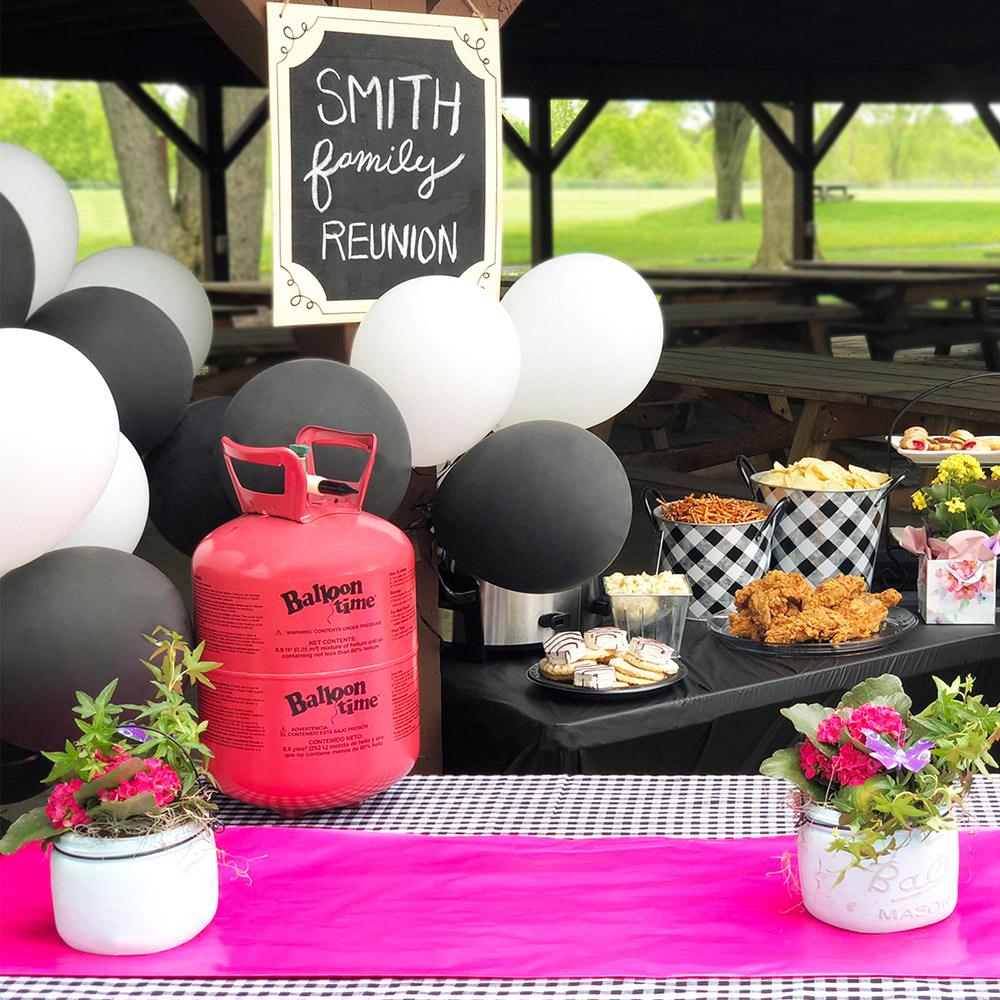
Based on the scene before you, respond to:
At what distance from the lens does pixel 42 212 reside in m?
1.75

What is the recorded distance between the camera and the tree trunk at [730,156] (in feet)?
78.5

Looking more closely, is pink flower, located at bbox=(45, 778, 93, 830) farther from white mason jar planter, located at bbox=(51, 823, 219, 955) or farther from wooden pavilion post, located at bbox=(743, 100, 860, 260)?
wooden pavilion post, located at bbox=(743, 100, 860, 260)

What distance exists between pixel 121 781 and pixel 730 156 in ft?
81.5

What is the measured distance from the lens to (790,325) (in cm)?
934

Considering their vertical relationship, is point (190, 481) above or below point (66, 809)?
above

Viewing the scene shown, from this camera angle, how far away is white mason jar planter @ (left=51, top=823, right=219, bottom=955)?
1.15m

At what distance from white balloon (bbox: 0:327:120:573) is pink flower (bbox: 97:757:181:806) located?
31 centimetres

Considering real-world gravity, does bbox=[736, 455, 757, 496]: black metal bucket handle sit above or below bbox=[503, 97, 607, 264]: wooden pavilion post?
below

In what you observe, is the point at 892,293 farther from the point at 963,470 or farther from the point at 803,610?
the point at 803,610

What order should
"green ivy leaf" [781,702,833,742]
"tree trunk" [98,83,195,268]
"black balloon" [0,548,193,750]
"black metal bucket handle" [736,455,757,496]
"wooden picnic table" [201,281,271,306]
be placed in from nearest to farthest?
"green ivy leaf" [781,702,833,742] → "black balloon" [0,548,193,750] → "black metal bucket handle" [736,455,757,496] → "wooden picnic table" [201,281,271,306] → "tree trunk" [98,83,195,268]

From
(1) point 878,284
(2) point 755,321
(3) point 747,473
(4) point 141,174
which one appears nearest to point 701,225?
(4) point 141,174

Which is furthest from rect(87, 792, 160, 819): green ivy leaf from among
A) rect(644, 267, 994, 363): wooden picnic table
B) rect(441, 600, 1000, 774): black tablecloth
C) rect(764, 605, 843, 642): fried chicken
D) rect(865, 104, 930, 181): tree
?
rect(865, 104, 930, 181): tree

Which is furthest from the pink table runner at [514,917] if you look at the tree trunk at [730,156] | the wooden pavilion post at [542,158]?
the tree trunk at [730,156]

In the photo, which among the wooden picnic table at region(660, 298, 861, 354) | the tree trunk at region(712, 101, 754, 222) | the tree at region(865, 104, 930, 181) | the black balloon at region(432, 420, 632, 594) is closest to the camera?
the black balloon at region(432, 420, 632, 594)
